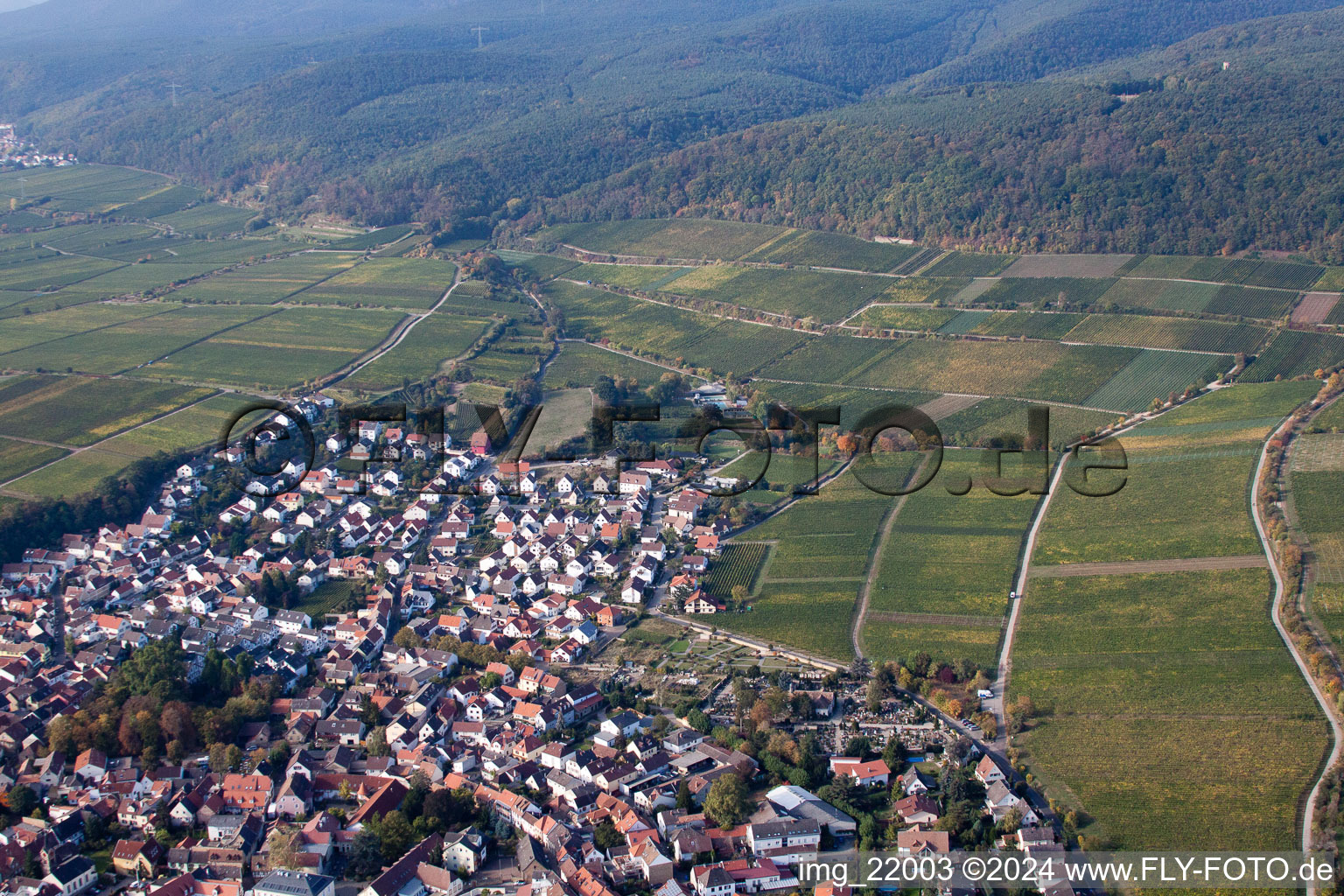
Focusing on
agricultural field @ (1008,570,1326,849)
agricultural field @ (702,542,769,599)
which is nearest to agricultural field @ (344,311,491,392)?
agricultural field @ (702,542,769,599)

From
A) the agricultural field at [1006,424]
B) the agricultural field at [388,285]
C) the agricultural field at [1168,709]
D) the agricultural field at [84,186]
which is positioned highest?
the agricultural field at [84,186]

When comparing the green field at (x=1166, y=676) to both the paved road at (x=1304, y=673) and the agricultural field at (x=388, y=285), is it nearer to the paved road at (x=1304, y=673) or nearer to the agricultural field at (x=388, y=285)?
the paved road at (x=1304, y=673)

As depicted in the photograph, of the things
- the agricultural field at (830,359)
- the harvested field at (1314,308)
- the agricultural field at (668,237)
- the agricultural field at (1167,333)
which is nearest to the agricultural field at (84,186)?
the agricultural field at (668,237)

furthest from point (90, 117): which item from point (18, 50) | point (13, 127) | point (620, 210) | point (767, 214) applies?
point (767, 214)

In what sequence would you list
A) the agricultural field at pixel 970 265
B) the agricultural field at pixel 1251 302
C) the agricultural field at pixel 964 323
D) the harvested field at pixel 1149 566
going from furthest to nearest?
the agricultural field at pixel 970 265
the agricultural field at pixel 964 323
the agricultural field at pixel 1251 302
the harvested field at pixel 1149 566

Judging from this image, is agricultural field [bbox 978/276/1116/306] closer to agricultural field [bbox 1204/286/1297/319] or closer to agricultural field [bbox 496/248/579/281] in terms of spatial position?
agricultural field [bbox 1204/286/1297/319]

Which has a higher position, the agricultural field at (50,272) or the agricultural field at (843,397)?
the agricultural field at (50,272)

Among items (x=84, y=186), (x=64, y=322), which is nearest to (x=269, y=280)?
(x=64, y=322)
